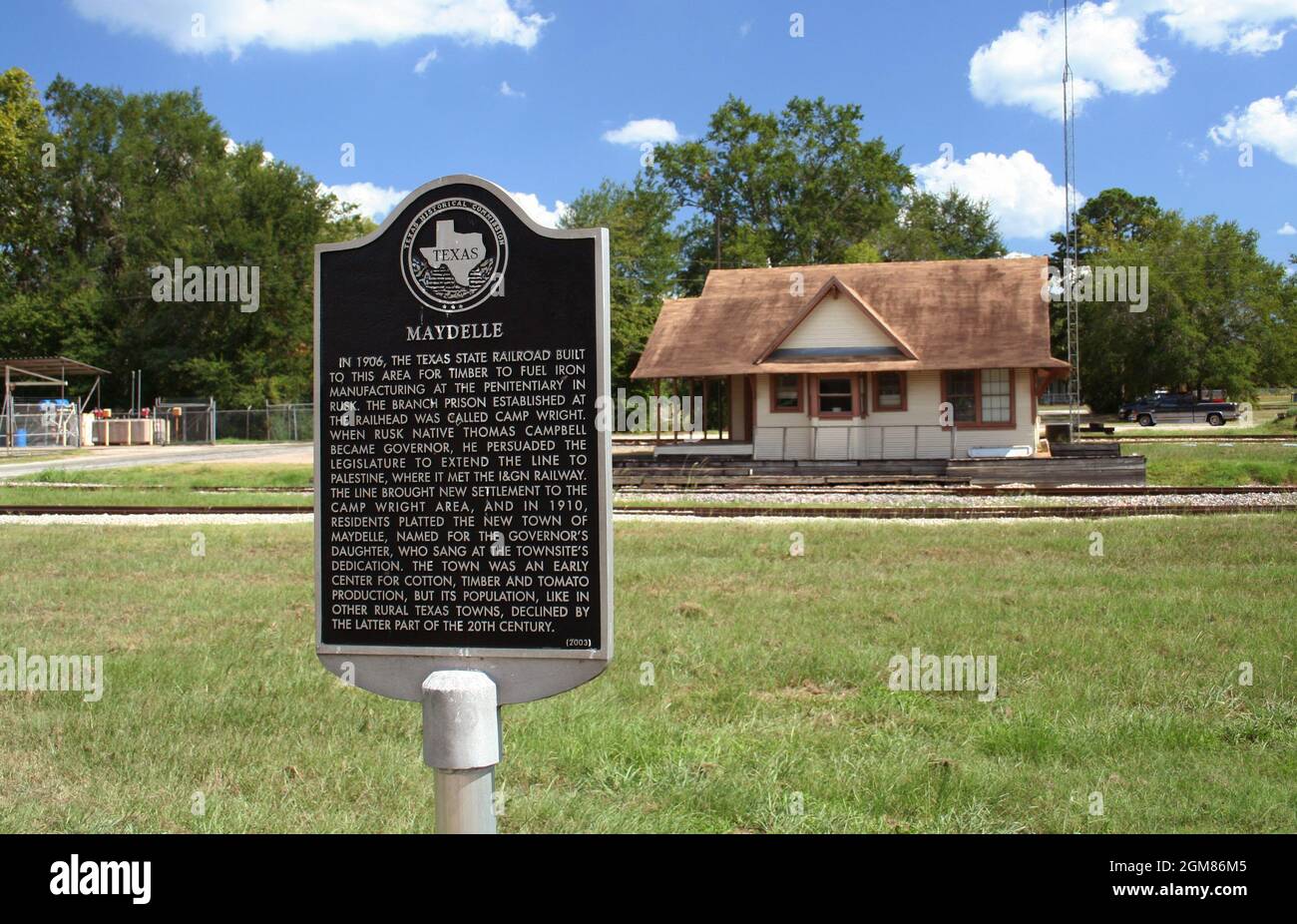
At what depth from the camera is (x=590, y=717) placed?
679 centimetres

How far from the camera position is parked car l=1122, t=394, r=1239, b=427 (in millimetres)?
60469

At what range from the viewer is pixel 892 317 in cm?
3384

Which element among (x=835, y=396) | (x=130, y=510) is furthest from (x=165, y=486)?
(x=835, y=396)

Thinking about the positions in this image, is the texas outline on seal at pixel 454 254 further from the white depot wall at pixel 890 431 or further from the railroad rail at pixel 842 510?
the white depot wall at pixel 890 431

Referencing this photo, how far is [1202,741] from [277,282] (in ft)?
193


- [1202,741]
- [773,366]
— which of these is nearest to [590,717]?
[1202,741]

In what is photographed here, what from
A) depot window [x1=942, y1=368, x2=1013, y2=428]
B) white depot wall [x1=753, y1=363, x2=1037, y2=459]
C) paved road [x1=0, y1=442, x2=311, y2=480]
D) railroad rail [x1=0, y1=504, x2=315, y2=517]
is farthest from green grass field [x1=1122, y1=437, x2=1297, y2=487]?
paved road [x1=0, y1=442, x2=311, y2=480]

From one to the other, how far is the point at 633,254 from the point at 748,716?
6266cm

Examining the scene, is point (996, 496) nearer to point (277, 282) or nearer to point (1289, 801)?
point (1289, 801)

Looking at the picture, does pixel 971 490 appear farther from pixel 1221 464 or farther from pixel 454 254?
pixel 454 254

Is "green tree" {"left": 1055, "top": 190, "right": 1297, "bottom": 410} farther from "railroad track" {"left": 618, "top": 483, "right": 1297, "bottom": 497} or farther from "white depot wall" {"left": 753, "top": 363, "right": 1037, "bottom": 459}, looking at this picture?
"railroad track" {"left": 618, "top": 483, "right": 1297, "bottom": 497}

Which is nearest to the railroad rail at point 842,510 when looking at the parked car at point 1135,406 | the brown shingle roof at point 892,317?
the brown shingle roof at point 892,317

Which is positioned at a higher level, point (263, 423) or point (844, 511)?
point (263, 423)

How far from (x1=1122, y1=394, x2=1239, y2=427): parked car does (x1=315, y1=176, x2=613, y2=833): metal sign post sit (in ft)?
207
